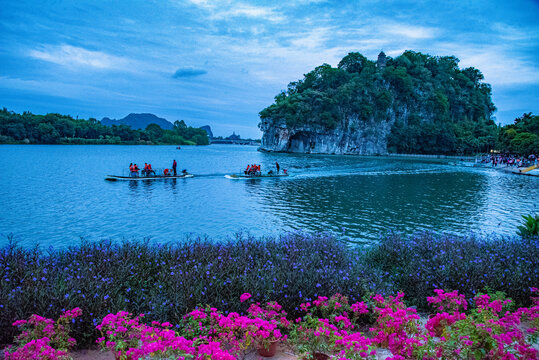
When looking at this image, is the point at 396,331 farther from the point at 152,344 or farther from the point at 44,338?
the point at 44,338

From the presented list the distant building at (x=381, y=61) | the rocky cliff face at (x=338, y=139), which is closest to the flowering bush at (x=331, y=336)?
the rocky cliff face at (x=338, y=139)

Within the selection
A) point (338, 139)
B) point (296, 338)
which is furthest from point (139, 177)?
point (338, 139)

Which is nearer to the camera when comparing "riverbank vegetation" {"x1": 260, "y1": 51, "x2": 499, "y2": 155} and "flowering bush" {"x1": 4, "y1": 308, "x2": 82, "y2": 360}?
"flowering bush" {"x1": 4, "y1": 308, "x2": 82, "y2": 360}

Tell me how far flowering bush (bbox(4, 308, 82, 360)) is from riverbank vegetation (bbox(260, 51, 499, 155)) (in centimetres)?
13184

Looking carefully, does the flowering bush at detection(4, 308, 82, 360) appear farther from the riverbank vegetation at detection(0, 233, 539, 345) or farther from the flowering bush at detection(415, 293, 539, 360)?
the flowering bush at detection(415, 293, 539, 360)

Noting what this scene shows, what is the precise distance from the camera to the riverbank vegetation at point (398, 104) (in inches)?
5404

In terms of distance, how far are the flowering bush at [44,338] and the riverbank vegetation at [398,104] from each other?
131839mm

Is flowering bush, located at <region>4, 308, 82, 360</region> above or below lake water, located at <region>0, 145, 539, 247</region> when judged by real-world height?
above

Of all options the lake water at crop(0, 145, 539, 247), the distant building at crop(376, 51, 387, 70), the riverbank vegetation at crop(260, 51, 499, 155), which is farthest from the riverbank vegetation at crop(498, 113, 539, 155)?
the distant building at crop(376, 51, 387, 70)

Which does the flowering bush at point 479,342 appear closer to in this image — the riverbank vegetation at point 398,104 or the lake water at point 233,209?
the lake water at point 233,209

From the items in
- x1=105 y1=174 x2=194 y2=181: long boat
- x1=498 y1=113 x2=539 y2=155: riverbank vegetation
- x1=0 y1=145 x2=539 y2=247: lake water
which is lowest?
x1=0 y1=145 x2=539 y2=247: lake water

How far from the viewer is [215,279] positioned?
7375 millimetres

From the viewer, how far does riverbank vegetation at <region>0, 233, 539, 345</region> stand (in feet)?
20.4

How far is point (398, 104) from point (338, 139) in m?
35.2
